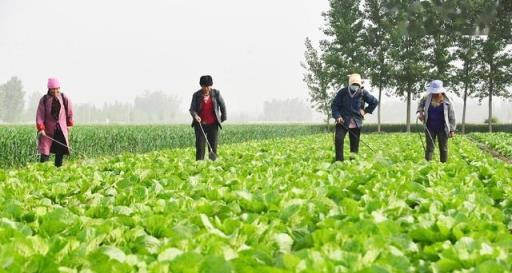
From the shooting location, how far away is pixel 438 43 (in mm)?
52250

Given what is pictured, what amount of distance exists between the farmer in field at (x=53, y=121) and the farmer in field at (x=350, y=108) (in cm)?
528

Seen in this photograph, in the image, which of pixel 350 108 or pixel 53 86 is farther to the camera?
pixel 350 108

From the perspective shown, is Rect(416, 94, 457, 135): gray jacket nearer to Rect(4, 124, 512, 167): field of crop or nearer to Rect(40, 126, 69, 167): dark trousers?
Rect(4, 124, 512, 167): field of crop

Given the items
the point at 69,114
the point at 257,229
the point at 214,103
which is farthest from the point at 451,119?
the point at 257,229

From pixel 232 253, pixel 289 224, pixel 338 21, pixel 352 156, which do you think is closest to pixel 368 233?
pixel 289 224

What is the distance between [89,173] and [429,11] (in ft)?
166

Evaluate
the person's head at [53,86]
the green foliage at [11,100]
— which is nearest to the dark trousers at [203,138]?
the person's head at [53,86]

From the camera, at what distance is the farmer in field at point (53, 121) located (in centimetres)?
1046

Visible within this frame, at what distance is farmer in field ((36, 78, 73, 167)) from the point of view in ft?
34.3

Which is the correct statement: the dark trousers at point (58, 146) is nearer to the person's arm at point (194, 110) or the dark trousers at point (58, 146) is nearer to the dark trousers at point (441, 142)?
the person's arm at point (194, 110)

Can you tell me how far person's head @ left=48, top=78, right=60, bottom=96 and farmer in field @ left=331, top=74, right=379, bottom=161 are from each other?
5.33m

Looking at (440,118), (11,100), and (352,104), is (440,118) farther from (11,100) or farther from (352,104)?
(11,100)

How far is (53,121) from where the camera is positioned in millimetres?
10672

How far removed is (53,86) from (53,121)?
0.76 m
